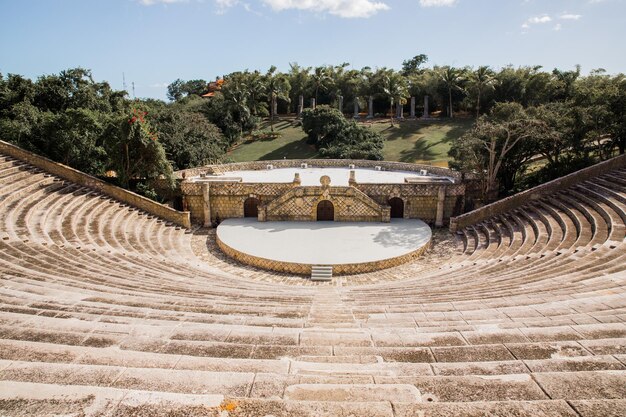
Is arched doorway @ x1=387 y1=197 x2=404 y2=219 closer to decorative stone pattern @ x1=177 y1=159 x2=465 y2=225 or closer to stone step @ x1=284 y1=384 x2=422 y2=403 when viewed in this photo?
decorative stone pattern @ x1=177 y1=159 x2=465 y2=225

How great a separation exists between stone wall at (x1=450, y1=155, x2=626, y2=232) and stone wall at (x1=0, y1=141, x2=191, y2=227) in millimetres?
20884

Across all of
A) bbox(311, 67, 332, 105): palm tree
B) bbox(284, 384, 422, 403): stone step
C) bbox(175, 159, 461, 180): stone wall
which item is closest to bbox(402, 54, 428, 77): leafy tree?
bbox(311, 67, 332, 105): palm tree

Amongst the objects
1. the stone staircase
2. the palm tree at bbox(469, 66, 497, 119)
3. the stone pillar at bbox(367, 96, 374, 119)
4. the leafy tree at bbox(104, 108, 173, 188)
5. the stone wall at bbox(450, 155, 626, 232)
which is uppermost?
the palm tree at bbox(469, 66, 497, 119)

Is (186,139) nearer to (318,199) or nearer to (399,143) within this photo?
(318,199)

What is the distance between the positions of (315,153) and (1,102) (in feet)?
112

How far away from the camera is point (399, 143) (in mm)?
53219

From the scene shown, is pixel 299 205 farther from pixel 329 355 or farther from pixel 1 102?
pixel 1 102

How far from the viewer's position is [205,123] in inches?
1630

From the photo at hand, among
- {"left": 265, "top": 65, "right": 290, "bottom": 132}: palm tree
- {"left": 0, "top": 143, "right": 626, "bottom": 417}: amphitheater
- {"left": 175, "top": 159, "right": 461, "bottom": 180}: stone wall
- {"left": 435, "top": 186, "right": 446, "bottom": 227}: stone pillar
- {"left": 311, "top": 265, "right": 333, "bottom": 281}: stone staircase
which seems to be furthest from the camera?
{"left": 265, "top": 65, "right": 290, "bottom": 132}: palm tree

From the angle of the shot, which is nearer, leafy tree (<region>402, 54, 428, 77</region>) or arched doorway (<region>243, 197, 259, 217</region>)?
arched doorway (<region>243, 197, 259, 217</region>)

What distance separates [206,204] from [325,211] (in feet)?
29.7

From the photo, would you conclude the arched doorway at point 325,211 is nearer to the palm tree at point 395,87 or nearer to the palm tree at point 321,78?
the palm tree at point 395,87

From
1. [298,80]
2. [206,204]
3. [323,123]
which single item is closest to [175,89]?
[298,80]

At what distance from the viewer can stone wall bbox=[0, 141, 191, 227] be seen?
971 inches
